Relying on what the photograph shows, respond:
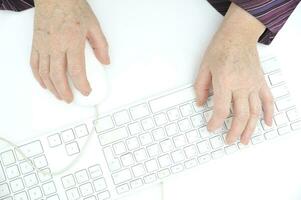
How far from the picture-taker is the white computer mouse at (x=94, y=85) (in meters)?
0.65

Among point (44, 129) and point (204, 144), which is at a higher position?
point (44, 129)

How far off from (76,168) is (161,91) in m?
0.17

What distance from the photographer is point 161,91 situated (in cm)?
67

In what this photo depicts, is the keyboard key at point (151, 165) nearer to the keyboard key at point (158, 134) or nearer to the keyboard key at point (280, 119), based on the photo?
the keyboard key at point (158, 134)

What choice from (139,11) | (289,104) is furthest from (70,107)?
(289,104)

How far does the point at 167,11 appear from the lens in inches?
28.1

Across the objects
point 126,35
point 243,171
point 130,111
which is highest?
point 126,35

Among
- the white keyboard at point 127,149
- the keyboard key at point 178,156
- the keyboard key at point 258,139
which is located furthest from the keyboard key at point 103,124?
the keyboard key at point 258,139

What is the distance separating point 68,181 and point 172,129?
169 mm

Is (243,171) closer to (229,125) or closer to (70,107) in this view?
(229,125)

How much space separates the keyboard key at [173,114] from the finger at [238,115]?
0.26ft

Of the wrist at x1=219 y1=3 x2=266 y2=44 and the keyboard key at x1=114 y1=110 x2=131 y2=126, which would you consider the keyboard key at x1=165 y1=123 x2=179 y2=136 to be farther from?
the wrist at x1=219 y1=3 x2=266 y2=44

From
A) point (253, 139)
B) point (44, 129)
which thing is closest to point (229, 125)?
point (253, 139)

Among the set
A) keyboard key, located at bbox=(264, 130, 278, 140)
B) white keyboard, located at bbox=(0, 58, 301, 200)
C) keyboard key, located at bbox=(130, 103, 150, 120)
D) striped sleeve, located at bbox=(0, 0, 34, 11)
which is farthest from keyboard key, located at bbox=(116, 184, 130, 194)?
striped sleeve, located at bbox=(0, 0, 34, 11)
